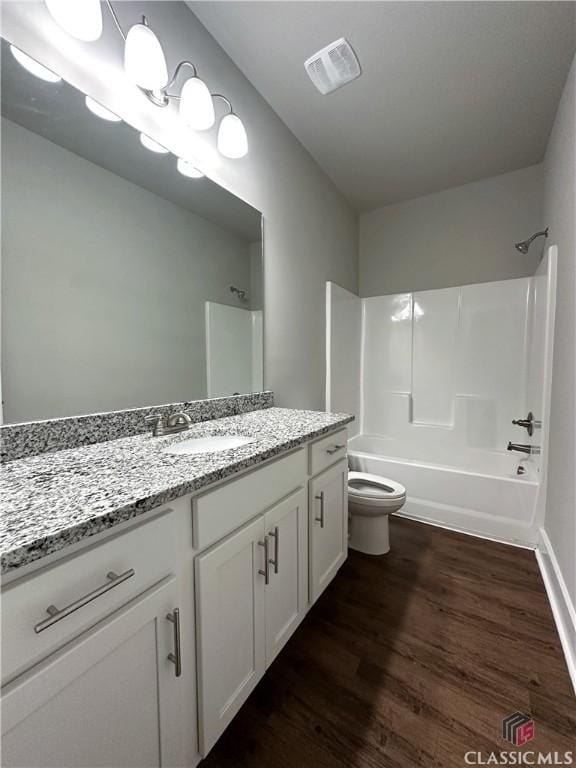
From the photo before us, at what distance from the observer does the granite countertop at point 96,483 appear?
0.47 metres

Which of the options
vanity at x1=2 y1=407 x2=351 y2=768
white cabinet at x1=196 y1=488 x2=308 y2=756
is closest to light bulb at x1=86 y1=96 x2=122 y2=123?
vanity at x1=2 y1=407 x2=351 y2=768

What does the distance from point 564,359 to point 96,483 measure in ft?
6.51

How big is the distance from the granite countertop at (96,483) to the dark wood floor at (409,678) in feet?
2.72

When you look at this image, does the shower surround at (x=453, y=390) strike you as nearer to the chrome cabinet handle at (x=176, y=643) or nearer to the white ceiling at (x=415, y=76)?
the white ceiling at (x=415, y=76)

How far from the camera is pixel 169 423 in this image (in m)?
1.18

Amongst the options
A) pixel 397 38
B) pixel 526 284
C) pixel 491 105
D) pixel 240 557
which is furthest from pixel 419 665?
pixel 491 105

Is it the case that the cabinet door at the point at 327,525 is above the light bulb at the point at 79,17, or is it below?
below

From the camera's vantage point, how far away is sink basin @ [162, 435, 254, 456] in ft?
3.70

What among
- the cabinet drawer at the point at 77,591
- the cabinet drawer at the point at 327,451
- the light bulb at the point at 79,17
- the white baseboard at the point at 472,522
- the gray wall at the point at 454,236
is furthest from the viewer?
the gray wall at the point at 454,236

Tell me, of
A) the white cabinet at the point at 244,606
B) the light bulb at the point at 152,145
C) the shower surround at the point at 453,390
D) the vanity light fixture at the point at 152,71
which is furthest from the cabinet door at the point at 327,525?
the vanity light fixture at the point at 152,71

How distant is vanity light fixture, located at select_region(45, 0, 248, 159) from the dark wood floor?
7.04 ft

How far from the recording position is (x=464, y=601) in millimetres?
1454

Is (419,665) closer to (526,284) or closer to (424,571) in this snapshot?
(424,571)

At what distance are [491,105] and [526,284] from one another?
1184 millimetres
